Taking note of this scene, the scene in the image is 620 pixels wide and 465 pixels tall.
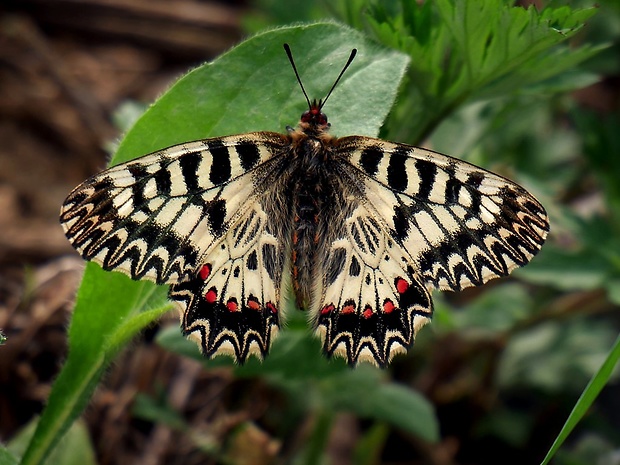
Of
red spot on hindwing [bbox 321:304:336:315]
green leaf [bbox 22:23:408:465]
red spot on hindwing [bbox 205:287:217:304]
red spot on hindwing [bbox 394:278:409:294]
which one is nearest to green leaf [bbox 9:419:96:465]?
green leaf [bbox 22:23:408:465]

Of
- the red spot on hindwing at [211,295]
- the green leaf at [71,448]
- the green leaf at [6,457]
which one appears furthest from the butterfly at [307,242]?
the green leaf at [71,448]

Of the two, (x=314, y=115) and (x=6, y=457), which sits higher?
(x=314, y=115)

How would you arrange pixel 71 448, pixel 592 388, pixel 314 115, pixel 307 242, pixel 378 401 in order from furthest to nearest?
pixel 378 401 → pixel 71 448 → pixel 307 242 → pixel 314 115 → pixel 592 388

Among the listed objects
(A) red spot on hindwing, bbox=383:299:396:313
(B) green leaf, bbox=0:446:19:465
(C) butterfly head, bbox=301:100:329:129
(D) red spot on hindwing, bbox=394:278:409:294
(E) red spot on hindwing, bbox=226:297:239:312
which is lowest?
(B) green leaf, bbox=0:446:19:465

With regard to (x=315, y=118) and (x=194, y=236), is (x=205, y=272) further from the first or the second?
(x=315, y=118)

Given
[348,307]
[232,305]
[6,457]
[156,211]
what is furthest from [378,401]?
[6,457]

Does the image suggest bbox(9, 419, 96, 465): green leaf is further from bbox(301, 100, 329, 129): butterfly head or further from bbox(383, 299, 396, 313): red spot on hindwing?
bbox(301, 100, 329, 129): butterfly head
